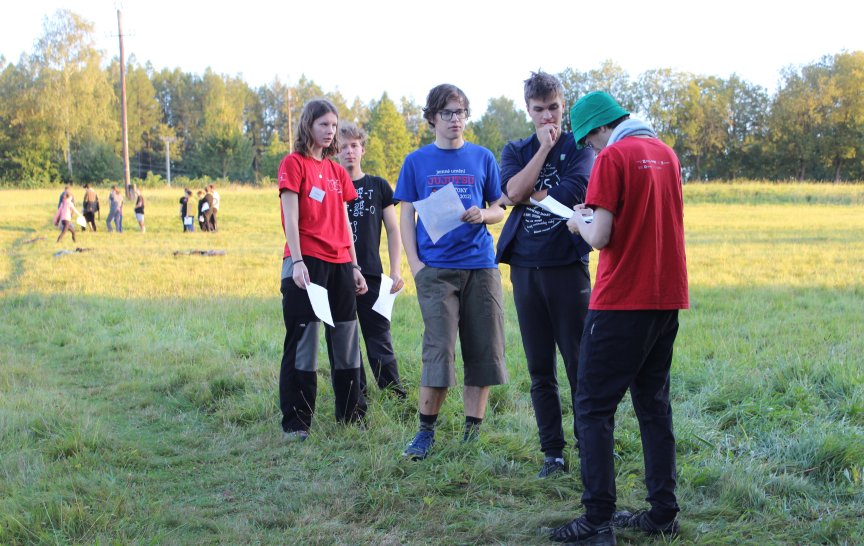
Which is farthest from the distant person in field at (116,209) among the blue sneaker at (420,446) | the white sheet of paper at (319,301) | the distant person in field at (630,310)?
the distant person in field at (630,310)

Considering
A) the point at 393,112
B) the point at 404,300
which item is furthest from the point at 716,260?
the point at 393,112

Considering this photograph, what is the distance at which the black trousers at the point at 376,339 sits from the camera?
586 centimetres

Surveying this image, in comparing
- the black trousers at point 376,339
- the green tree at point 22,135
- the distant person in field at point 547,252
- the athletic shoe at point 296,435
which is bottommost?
the athletic shoe at point 296,435

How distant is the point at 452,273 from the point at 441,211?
36 cm

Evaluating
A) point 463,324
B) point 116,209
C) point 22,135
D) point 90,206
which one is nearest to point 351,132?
point 463,324

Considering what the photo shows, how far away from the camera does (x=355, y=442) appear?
183 inches

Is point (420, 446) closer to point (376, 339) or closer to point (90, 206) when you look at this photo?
point (376, 339)

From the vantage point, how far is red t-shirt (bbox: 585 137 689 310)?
3.06m

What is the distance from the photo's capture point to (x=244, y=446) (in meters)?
4.76

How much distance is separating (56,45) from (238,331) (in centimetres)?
6498

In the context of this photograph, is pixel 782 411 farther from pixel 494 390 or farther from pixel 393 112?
pixel 393 112

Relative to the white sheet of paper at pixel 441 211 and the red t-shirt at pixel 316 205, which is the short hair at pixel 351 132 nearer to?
the red t-shirt at pixel 316 205

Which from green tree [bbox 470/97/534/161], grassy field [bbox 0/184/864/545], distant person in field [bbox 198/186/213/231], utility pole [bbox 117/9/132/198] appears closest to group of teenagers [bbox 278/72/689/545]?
grassy field [bbox 0/184/864/545]

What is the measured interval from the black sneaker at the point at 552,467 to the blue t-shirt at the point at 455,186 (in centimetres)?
116
